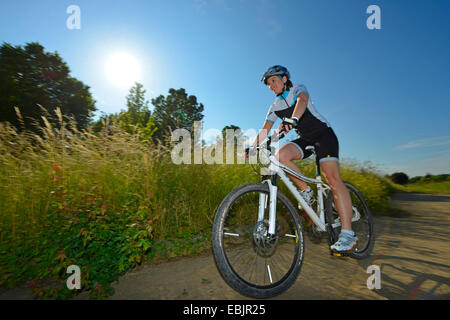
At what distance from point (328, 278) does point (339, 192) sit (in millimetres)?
991

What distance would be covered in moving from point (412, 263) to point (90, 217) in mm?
3847

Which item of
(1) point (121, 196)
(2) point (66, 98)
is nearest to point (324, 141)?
(1) point (121, 196)

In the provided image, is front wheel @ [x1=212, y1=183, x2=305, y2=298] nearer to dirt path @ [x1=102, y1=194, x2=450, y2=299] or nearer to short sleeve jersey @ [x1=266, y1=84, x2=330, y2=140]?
dirt path @ [x1=102, y1=194, x2=450, y2=299]

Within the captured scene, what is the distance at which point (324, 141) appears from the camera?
299cm

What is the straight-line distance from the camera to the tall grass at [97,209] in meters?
2.44

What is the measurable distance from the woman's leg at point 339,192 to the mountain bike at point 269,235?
0.30 metres

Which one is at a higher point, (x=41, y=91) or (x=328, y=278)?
(x=41, y=91)

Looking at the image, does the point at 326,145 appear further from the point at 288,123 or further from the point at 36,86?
the point at 36,86

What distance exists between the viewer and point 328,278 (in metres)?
2.47

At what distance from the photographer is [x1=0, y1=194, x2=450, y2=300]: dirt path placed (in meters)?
2.13

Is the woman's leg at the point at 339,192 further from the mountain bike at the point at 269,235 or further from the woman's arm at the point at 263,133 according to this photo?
the woman's arm at the point at 263,133

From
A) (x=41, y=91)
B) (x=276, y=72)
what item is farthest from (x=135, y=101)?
(x=276, y=72)

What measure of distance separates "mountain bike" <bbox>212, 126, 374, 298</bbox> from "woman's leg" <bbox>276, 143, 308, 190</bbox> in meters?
0.20
